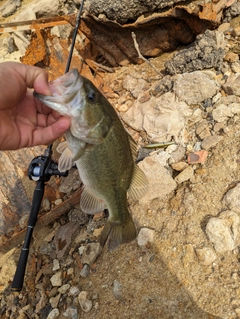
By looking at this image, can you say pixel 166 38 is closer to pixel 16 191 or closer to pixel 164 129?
pixel 164 129

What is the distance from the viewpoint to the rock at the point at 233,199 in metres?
3.23

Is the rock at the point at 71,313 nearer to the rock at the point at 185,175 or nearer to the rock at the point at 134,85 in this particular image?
the rock at the point at 185,175

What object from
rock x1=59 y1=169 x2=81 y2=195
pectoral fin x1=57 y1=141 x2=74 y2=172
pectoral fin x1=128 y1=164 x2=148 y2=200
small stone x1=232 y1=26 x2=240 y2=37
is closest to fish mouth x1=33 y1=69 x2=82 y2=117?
pectoral fin x1=57 y1=141 x2=74 y2=172

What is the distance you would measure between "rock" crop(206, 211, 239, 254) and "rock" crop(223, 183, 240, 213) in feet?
0.25

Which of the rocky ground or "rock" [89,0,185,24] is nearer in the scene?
the rocky ground

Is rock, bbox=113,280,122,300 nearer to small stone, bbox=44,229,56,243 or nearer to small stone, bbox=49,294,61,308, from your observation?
small stone, bbox=49,294,61,308

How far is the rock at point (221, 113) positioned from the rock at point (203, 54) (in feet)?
2.73

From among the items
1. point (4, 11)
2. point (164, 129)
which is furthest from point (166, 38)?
point (4, 11)

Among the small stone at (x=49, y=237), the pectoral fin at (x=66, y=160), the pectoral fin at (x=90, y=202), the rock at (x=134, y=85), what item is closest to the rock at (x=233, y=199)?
the pectoral fin at (x=90, y=202)

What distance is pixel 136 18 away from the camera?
497 cm

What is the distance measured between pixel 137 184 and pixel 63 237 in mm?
1734

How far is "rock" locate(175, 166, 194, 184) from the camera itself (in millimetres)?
3725

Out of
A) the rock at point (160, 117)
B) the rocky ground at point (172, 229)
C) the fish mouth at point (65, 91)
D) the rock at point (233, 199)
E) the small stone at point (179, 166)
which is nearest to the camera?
the fish mouth at point (65, 91)

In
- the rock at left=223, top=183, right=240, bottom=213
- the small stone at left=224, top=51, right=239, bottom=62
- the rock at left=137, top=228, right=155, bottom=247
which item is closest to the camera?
the rock at left=223, top=183, right=240, bottom=213
